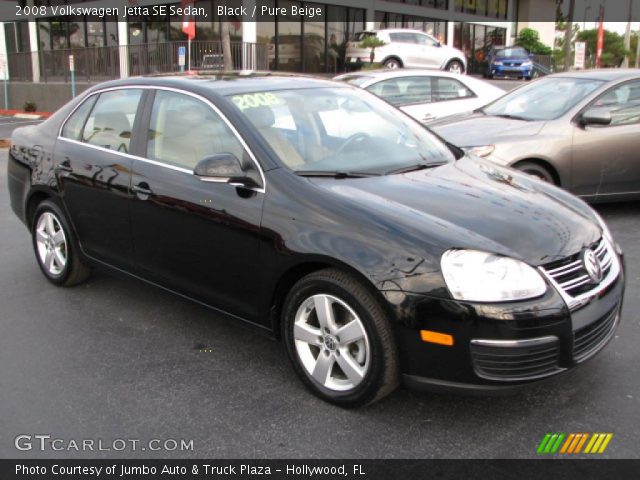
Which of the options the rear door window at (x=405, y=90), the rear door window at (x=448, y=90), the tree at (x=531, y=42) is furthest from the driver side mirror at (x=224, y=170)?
the tree at (x=531, y=42)

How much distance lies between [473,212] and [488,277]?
0.47 m

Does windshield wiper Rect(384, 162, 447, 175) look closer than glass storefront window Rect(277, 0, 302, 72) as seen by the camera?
Yes

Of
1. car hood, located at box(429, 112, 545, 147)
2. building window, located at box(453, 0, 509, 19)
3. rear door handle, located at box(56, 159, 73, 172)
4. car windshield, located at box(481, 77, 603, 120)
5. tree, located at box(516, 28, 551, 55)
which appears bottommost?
rear door handle, located at box(56, 159, 73, 172)

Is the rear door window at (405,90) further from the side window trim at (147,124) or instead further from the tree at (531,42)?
the tree at (531,42)

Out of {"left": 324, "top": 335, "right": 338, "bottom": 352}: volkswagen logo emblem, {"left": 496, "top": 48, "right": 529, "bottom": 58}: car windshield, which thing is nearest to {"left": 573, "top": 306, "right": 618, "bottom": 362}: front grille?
{"left": 324, "top": 335, "right": 338, "bottom": 352}: volkswagen logo emblem

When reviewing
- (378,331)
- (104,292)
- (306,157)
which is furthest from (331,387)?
(104,292)

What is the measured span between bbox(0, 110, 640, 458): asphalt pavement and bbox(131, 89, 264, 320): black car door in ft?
1.09

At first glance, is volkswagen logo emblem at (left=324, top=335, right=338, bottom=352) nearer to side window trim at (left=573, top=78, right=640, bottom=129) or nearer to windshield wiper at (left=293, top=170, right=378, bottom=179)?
windshield wiper at (left=293, top=170, right=378, bottom=179)

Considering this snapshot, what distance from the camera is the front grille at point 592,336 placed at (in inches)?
115

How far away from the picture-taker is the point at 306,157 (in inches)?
143

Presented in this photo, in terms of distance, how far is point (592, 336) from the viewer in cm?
304

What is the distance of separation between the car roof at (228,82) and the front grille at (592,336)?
7.48 ft

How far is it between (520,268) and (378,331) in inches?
27.1

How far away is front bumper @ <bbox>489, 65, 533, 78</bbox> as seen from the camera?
3030 cm
